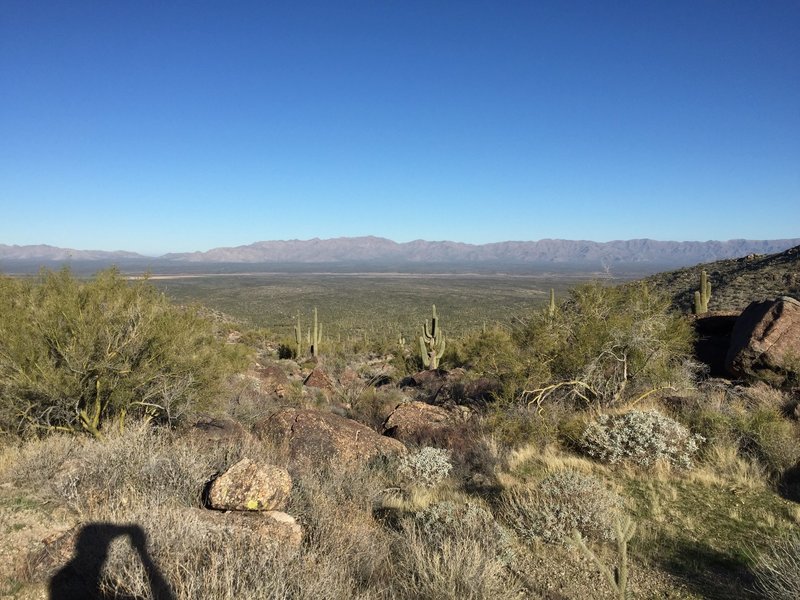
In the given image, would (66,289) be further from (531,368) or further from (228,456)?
(531,368)

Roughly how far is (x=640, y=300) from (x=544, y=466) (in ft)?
19.4

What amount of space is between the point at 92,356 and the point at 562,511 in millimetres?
7525

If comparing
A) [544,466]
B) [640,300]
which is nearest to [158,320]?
[544,466]

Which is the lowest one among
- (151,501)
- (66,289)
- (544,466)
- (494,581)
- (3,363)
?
(544,466)

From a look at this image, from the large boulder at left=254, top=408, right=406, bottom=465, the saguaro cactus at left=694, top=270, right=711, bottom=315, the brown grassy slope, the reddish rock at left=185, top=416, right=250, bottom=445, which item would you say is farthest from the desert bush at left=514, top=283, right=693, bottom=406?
the brown grassy slope

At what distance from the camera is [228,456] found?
20.6 ft

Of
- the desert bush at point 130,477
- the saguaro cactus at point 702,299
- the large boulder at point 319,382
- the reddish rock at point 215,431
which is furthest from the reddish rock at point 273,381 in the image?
the saguaro cactus at point 702,299

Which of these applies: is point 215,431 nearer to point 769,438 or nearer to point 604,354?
point 604,354

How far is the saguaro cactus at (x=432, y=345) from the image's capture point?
74.6ft

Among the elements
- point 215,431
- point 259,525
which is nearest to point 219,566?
point 259,525

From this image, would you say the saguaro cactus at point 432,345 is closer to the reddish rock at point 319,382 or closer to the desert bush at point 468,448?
the reddish rock at point 319,382

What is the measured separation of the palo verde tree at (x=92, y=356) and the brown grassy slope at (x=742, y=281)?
21.8 metres

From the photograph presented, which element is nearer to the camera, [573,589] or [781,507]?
[573,589]

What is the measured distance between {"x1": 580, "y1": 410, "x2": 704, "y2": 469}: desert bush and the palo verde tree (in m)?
7.36
